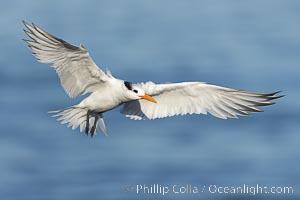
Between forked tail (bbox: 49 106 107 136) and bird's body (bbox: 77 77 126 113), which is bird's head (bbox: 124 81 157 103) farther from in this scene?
forked tail (bbox: 49 106 107 136)

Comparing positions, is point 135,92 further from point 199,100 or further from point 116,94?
point 199,100

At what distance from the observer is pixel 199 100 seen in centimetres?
1986

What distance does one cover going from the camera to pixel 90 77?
1917cm

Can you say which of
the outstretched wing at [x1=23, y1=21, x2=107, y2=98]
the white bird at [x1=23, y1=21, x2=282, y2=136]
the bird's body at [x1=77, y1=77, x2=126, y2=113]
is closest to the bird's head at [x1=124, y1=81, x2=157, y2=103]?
the white bird at [x1=23, y1=21, x2=282, y2=136]

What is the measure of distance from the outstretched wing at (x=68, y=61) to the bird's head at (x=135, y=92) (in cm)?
54

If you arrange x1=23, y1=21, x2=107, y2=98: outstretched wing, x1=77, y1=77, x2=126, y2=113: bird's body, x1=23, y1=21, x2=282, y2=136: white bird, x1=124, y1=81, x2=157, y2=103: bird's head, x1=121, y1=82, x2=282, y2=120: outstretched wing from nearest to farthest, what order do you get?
x1=23, y1=21, x2=107, y2=98: outstretched wing
x1=23, y1=21, x2=282, y2=136: white bird
x1=124, y1=81, x2=157, y2=103: bird's head
x1=77, y1=77, x2=126, y2=113: bird's body
x1=121, y1=82, x2=282, y2=120: outstretched wing

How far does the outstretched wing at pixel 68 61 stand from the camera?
60.7 ft

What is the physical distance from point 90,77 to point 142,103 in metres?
1.73

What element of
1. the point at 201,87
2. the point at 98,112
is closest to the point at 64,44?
the point at 98,112

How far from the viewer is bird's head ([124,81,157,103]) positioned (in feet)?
62.2

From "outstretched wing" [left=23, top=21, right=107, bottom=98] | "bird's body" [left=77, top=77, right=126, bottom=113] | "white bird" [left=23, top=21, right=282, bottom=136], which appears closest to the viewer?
"outstretched wing" [left=23, top=21, right=107, bottom=98]

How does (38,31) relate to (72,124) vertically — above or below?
above

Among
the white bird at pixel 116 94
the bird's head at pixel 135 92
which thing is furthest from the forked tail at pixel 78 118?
the bird's head at pixel 135 92

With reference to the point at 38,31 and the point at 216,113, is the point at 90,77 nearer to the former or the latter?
the point at 38,31
